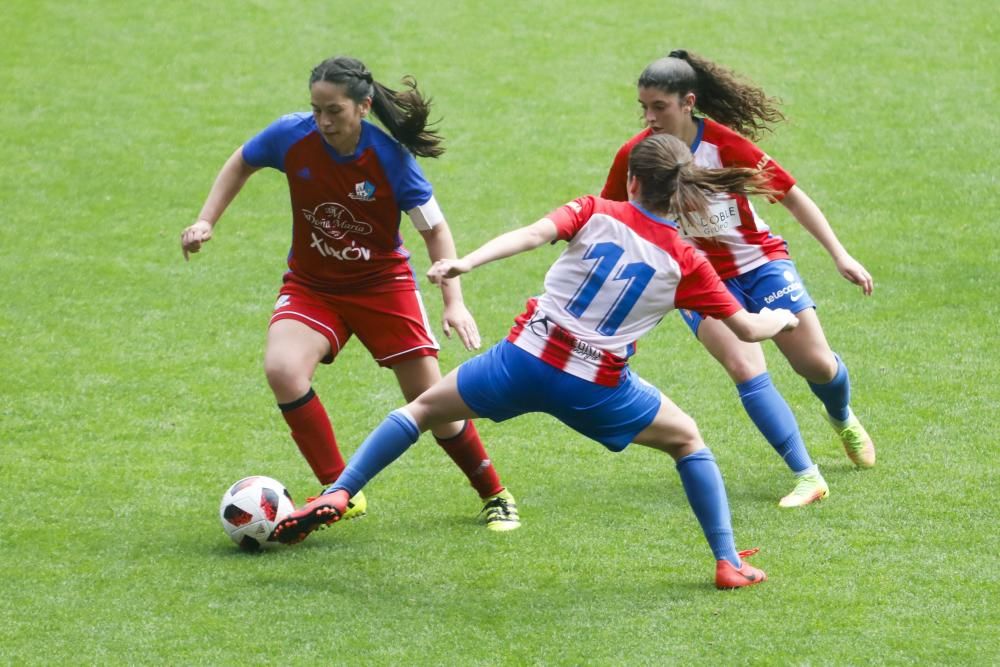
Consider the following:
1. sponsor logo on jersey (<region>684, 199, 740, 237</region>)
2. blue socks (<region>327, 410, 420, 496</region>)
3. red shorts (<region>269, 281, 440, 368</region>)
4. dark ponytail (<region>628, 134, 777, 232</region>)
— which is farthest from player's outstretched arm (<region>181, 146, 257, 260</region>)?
sponsor logo on jersey (<region>684, 199, 740, 237</region>)

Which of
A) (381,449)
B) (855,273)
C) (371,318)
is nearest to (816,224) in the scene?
(855,273)

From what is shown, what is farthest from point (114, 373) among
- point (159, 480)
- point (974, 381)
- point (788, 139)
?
point (788, 139)

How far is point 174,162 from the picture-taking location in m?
12.3

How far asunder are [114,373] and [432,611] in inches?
155

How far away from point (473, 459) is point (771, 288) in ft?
5.19

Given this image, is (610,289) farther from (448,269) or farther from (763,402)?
(763,402)

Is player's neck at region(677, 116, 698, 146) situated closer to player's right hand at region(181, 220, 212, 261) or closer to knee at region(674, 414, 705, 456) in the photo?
knee at region(674, 414, 705, 456)

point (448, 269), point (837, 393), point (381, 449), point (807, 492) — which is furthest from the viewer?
point (837, 393)

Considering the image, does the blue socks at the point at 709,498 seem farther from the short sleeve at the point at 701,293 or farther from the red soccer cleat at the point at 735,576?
the short sleeve at the point at 701,293

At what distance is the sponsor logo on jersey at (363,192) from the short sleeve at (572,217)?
118 centimetres

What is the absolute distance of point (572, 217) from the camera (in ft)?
16.2

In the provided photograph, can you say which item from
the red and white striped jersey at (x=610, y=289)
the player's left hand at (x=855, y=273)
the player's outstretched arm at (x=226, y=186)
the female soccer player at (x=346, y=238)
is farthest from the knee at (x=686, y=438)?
the player's outstretched arm at (x=226, y=186)

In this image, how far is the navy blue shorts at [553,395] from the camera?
5059mm

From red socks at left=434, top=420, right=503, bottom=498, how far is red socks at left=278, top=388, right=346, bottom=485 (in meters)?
0.48
